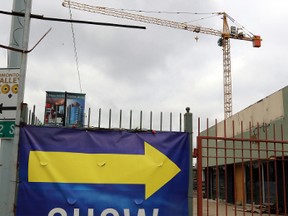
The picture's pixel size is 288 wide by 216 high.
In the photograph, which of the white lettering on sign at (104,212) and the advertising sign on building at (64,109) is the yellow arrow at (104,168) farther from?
the advertising sign on building at (64,109)

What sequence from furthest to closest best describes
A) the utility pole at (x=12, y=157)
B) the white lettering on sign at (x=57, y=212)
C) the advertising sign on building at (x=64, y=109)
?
the advertising sign on building at (x=64, y=109)
the white lettering on sign at (x=57, y=212)
the utility pole at (x=12, y=157)

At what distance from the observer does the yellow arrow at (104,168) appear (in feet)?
16.3

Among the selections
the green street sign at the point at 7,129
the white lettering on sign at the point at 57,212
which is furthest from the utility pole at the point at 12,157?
the white lettering on sign at the point at 57,212

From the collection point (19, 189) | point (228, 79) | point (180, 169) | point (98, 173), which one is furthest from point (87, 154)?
point (228, 79)

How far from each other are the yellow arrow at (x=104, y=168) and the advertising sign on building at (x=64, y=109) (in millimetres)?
544

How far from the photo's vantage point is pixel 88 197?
504cm

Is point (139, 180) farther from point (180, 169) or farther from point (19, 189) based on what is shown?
point (19, 189)

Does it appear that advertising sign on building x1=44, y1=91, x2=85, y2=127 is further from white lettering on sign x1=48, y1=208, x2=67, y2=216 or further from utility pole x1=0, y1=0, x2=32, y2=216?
white lettering on sign x1=48, y1=208, x2=67, y2=216

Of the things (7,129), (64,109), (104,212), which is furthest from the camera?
(64,109)

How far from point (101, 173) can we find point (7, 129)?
1.41 meters

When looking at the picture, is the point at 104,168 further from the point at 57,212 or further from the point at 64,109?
the point at 64,109

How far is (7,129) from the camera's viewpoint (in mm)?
4828

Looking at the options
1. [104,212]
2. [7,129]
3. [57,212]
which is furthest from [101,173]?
[7,129]

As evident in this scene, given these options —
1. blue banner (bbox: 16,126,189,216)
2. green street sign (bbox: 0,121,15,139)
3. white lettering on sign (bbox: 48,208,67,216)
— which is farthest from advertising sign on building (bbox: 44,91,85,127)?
white lettering on sign (bbox: 48,208,67,216)
